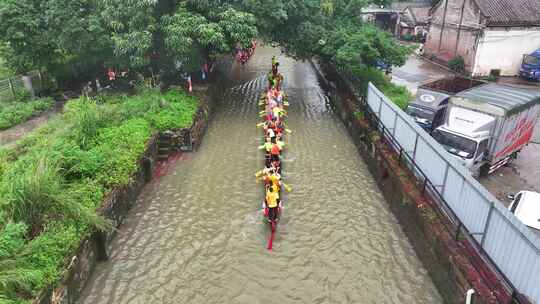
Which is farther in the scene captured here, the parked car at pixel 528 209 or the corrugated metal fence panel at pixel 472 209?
the parked car at pixel 528 209

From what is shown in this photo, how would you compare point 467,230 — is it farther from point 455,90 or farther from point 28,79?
point 28,79

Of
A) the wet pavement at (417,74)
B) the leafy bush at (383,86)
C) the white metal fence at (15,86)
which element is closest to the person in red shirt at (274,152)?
the leafy bush at (383,86)

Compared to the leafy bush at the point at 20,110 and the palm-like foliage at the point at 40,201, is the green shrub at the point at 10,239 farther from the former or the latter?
the leafy bush at the point at 20,110

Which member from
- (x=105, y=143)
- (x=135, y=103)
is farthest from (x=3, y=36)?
(x=105, y=143)

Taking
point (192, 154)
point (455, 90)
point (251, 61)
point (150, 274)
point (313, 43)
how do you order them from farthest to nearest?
1. point (251, 61)
2. point (313, 43)
3. point (455, 90)
4. point (192, 154)
5. point (150, 274)

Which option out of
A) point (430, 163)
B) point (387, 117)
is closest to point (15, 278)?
point (430, 163)

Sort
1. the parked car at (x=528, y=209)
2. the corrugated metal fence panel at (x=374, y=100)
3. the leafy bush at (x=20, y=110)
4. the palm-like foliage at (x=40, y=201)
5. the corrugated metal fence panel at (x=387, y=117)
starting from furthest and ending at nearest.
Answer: the leafy bush at (x=20, y=110)
the corrugated metal fence panel at (x=374, y=100)
the corrugated metal fence panel at (x=387, y=117)
the parked car at (x=528, y=209)
the palm-like foliage at (x=40, y=201)

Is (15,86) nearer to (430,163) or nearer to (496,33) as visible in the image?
(430,163)
